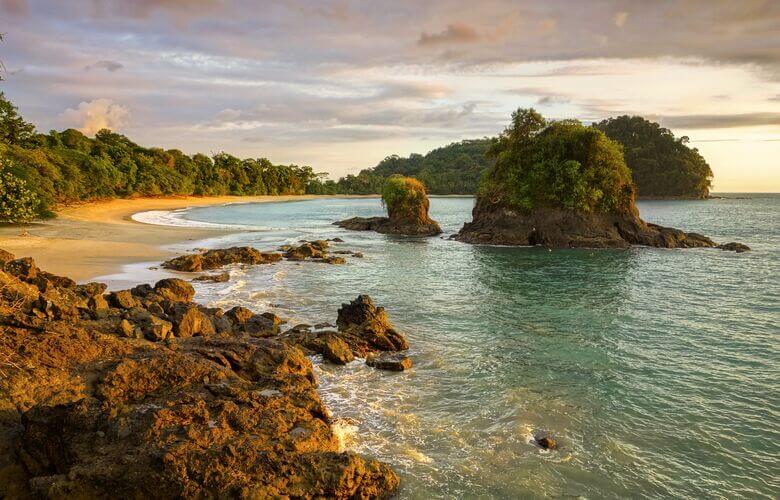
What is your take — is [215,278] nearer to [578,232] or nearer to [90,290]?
[90,290]

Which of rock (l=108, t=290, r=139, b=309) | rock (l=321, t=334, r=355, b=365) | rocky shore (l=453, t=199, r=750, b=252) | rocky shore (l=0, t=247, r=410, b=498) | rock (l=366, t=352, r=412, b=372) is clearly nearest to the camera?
rocky shore (l=0, t=247, r=410, b=498)

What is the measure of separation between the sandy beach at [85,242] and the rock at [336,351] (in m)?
13.3

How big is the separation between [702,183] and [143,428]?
225881 millimetres

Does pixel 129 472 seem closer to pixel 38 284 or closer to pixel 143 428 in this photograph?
pixel 143 428

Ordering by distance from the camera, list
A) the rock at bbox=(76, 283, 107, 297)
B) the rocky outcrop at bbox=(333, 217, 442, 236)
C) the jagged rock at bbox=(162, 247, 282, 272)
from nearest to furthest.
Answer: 1. the rock at bbox=(76, 283, 107, 297)
2. the jagged rock at bbox=(162, 247, 282, 272)
3. the rocky outcrop at bbox=(333, 217, 442, 236)

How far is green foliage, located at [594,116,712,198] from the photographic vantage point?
184875mm

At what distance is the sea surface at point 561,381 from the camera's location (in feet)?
34.4

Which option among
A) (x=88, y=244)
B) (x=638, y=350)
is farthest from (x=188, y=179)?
(x=638, y=350)

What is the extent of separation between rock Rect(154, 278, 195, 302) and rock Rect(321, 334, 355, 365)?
9462mm

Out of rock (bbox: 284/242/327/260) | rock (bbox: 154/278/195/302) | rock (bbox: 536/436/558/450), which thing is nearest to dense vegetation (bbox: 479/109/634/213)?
rock (bbox: 284/242/327/260)

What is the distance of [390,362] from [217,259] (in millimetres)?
24900

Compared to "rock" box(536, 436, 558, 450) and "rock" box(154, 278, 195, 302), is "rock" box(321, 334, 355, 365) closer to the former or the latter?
"rock" box(536, 436, 558, 450)

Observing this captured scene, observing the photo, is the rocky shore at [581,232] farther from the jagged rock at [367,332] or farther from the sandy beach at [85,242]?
the jagged rock at [367,332]

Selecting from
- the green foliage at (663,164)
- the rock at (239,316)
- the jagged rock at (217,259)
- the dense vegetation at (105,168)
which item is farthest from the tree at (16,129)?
the green foliage at (663,164)
